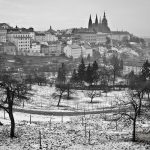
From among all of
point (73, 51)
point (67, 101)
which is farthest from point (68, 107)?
point (73, 51)

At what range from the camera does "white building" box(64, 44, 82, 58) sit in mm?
126000

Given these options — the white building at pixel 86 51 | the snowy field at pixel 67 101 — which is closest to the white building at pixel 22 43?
the white building at pixel 86 51

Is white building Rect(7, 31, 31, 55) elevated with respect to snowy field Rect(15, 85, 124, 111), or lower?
elevated

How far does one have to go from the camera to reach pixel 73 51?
126 metres

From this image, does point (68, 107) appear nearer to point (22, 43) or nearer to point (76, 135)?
point (76, 135)

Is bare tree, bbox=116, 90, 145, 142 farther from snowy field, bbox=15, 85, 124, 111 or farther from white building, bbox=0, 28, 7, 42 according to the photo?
white building, bbox=0, 28, 7, 42

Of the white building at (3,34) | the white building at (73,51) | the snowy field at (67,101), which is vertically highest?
the white building at (3,34)

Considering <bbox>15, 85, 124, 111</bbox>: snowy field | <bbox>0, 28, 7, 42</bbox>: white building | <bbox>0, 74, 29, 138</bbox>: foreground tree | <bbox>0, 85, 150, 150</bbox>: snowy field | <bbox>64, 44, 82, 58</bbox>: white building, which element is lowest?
<bbox>15, 85, 124, 111</bbox>: snowy field

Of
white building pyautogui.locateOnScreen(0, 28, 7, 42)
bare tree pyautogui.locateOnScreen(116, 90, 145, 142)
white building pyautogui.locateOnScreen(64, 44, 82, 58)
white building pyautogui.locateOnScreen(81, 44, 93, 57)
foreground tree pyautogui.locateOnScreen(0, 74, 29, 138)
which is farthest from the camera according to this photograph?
white building pyautogui.locateOnScreen(81, 44, 93, 57)

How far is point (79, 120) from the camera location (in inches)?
1361

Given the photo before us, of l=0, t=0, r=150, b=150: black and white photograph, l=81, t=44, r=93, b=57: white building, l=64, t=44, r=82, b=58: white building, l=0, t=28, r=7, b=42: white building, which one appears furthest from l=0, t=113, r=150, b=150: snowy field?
l=0, t=28, r=7, b=42: white building

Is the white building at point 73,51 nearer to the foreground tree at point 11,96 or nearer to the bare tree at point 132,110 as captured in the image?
the bare tree at point 132,110

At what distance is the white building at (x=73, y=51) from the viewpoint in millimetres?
126000

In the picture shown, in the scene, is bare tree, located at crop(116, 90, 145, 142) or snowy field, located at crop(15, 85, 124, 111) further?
snowy field, located at crop(15, 85, 124, 111)
